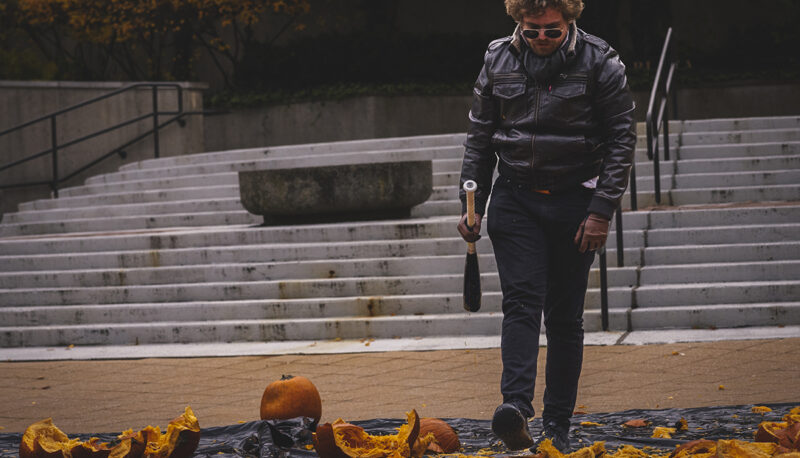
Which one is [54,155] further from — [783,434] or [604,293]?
[783,434]

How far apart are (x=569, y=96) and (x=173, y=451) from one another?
1.97 meters

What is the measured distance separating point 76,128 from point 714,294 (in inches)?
462

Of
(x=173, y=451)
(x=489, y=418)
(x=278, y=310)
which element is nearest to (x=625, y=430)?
(x=489, y=418)

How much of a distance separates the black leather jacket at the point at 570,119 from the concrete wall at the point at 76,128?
529 inches

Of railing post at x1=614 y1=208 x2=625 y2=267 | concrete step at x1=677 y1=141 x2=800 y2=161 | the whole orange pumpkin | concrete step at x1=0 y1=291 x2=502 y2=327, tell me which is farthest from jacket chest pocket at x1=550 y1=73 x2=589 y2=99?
concrete step at x1=677 y1=141 x2=800 y2=161

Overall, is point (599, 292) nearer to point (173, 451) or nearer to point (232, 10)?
point (173, 451)

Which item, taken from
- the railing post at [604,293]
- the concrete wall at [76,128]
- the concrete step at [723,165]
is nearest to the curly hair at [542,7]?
the railing post at [604,293]

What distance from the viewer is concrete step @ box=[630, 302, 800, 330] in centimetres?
751

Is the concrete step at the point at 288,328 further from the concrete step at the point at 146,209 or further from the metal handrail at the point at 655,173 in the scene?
the concrete step at the point at 146,209

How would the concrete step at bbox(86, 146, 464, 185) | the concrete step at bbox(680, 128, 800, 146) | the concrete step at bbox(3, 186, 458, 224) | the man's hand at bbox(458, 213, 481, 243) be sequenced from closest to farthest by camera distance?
the man's hand at bbox(458, 213, 481, 243) → the concrete step at bbox(680, 128, 800, 146) → the concrete step at bbox(3, 186, 458, 224) → the concrete step at bbox(86, 146, 464, 185)

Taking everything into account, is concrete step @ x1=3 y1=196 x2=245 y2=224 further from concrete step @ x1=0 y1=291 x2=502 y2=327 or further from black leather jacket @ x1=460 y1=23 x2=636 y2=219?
black leather jacket @ x1=460 y1=23 x2=636 y2=219

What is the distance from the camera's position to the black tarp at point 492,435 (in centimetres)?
427

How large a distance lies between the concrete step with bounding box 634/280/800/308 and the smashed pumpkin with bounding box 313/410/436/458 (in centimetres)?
444

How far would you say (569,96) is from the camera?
3.93 meters
